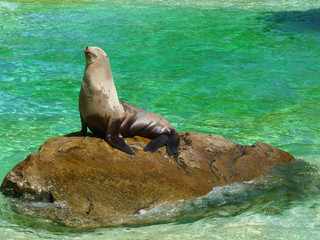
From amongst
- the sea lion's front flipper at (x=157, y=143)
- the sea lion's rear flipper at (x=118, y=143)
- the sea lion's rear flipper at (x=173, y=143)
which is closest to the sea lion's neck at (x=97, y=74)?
the sea lion's rear flipper at (x=118, y=143)

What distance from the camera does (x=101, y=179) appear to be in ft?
15.2

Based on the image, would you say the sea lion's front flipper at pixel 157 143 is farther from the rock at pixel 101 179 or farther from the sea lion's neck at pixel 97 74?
the sea lion's neck at pixel 97 74

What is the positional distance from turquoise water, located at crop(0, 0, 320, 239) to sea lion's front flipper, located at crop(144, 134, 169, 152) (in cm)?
69

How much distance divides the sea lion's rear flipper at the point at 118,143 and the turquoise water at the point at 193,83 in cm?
76

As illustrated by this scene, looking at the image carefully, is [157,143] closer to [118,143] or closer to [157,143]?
[157,143]

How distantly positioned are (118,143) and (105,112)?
1.08 feet

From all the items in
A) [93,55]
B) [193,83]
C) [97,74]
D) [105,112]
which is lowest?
[193,83]

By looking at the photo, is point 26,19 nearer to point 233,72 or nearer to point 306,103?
point 233,72

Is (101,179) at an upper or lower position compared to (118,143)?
lower

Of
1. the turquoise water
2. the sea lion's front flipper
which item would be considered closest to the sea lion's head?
the sea lion's front flipper

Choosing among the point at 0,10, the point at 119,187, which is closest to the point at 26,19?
the point at 0,10

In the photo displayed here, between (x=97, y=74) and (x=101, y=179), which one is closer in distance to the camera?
(x=101, y=179)

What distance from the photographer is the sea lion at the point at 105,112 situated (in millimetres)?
4891

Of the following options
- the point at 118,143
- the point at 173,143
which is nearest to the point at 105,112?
the point at 118,143
